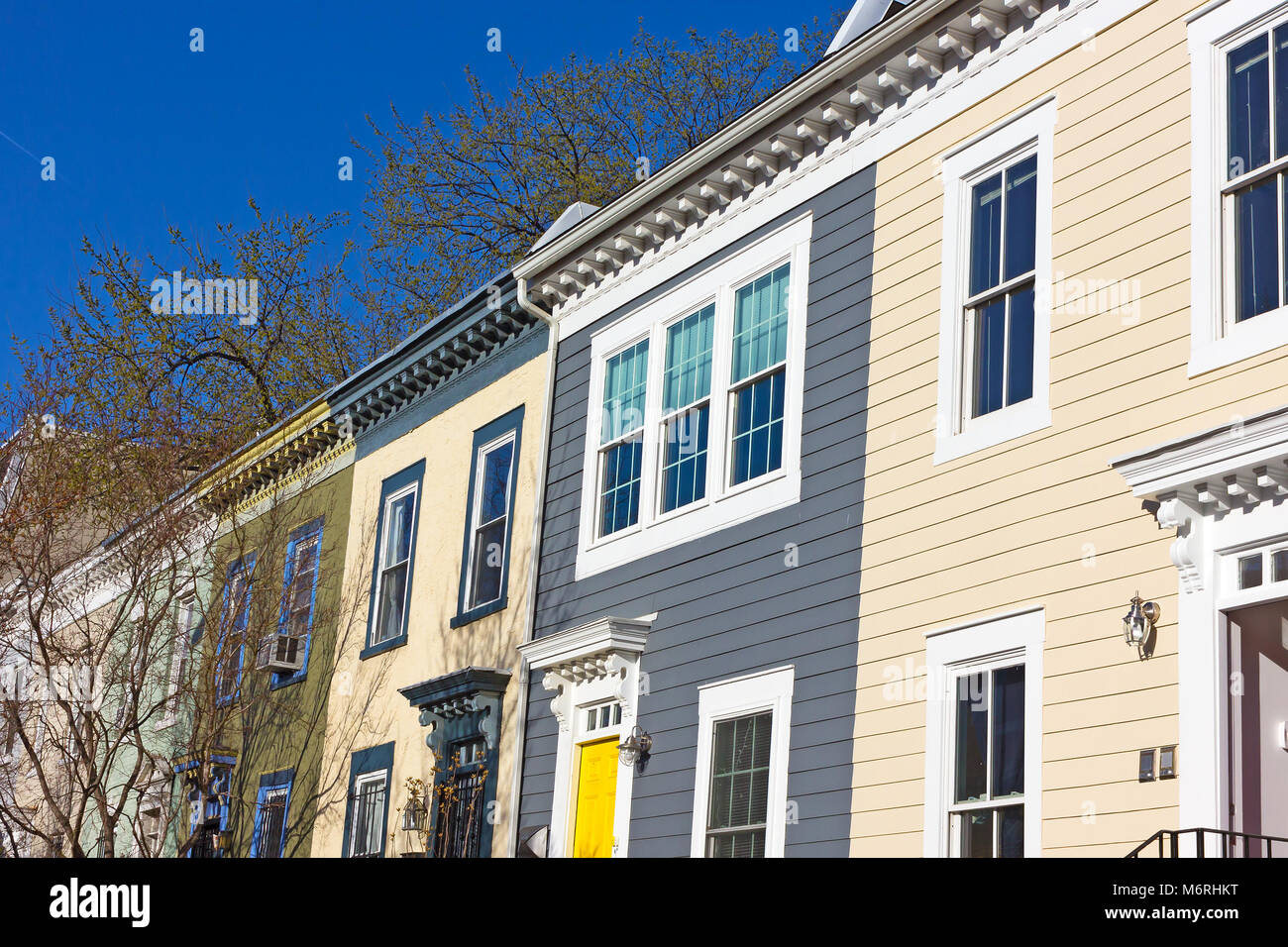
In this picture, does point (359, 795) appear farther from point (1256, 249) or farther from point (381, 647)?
point (1256, 249)

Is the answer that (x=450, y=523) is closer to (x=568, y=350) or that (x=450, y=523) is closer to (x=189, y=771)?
(x=568, y=350)

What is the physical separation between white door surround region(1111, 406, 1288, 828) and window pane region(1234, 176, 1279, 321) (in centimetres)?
91

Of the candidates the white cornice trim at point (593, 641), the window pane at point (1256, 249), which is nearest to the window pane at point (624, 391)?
the white cornice trim at point (593, 641)

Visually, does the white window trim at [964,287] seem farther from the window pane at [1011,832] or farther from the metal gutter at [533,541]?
the metal gutter at [533,541]

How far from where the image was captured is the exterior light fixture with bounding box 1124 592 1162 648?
7.76m

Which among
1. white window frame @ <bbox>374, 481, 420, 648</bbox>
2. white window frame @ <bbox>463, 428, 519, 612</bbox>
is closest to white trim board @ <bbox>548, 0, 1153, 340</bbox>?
white window frame @ <bbox>463, 428, 519, 612</bbox>

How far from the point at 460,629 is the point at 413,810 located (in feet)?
6.19

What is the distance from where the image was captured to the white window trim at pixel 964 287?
355 inches

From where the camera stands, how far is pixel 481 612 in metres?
14.8

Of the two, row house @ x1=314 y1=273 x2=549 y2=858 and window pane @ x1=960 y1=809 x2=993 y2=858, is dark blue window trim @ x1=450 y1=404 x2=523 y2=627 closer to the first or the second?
row house @ x1=314 y1=273 x2=549 y2=858

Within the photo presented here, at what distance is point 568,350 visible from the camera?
47.5 ft

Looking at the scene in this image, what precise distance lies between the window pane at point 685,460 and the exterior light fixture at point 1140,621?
4705mm
